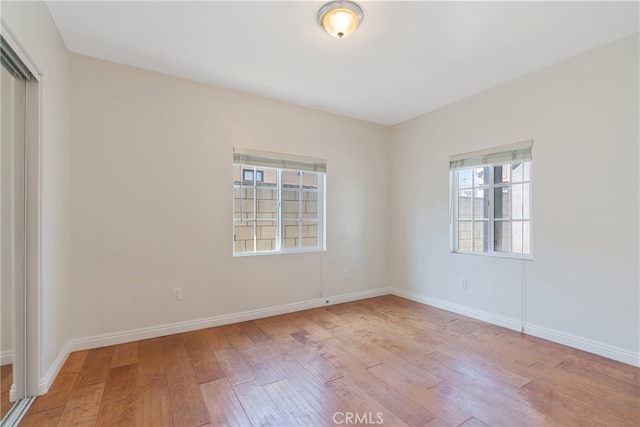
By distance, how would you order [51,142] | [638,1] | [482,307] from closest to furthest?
[638,1]
[51,142]
[482,307]

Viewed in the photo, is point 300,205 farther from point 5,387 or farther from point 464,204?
point 5,387

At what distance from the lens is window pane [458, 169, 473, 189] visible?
11.6 ft

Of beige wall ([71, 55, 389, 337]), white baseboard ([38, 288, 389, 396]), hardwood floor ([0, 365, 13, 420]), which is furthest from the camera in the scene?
beige wall ([71, 55, 389, 337])

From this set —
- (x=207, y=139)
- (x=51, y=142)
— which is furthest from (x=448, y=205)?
(x=51, y=142)

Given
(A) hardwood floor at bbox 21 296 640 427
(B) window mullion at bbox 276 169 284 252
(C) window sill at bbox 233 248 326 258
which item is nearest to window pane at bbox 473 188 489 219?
(A) hardwood floor at bbox 21 296 640 427

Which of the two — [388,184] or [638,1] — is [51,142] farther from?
[638,1]

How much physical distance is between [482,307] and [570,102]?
2.17 meters

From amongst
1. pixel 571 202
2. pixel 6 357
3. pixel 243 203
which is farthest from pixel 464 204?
pixel 6 357

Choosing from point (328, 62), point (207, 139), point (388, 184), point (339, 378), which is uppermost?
point (328, 62)

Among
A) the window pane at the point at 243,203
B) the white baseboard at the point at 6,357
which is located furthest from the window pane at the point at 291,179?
the white baseboard at the point at 6,357

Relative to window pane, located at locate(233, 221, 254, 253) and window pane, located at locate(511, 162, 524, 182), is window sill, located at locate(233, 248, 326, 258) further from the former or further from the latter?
window pane, located at locate(511, 162, 524, 182)

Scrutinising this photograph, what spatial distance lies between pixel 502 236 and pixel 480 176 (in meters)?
0.73

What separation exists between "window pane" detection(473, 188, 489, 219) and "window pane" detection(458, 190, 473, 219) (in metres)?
0.07

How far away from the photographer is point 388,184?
14.5ft
